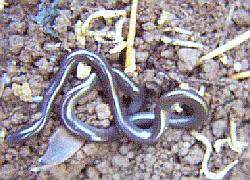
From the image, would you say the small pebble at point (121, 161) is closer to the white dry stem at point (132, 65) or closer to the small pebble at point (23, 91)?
the white dry stem at point (132, 65)

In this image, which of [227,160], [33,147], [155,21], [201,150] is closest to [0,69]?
[33,147]

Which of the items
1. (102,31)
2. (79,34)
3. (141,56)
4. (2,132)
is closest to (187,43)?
(141,56)

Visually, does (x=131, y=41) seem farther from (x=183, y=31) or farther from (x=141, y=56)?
(x=183, y=31)

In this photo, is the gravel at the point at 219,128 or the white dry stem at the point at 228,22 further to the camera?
the white dry stem at the point at 228,22

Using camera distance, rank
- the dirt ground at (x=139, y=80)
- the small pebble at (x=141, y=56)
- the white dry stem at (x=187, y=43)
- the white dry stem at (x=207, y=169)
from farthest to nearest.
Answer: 1. the small pebble at (x=141, y=56)
2. the white dry stem at (x=187, y=43)
3. the dirt ground at (x=139, y=80)
4. the white dry stem at (x=207, y=169)

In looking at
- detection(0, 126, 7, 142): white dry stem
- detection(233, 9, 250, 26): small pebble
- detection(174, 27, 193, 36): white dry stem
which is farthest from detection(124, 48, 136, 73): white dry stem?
detection(0, 126, 7, 142): white dry stem

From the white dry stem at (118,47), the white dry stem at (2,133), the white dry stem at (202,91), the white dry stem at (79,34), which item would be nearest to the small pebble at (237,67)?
the white dry stem at (202,91)

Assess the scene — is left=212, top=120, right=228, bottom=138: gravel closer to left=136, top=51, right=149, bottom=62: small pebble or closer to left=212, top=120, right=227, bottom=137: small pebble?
left=212, top=120, right=227, bottom=137: small pebble
